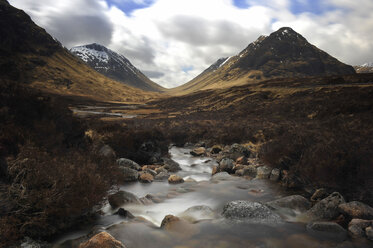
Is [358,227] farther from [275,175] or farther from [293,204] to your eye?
[275,175]

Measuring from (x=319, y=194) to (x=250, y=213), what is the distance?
113 inches

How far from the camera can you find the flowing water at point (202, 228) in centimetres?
582

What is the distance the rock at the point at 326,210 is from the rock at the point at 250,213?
38.6 inches

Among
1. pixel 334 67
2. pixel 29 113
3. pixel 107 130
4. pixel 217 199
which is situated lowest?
pixel 217 199

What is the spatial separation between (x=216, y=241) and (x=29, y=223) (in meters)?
4.20

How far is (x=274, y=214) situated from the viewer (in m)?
7.30

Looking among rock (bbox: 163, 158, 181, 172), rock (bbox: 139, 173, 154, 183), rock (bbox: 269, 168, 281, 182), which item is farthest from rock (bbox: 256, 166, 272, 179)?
rock (bbox: 139, 173, 154, 183)

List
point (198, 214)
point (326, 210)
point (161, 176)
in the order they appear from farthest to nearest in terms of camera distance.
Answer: point (161, 176)
point (198, 214)
point (326, 210)

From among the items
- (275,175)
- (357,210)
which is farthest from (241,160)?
(357,210)

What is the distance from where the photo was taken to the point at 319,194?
8.25 meters

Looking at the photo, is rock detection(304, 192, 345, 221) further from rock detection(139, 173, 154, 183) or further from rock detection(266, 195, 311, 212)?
rock detection(139, 173, 154, 183)

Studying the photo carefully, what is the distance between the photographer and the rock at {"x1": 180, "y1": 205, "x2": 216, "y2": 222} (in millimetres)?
7451

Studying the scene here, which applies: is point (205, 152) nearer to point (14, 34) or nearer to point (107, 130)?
→ point (107, 130)

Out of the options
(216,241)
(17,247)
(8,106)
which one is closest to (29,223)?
(17,247)
